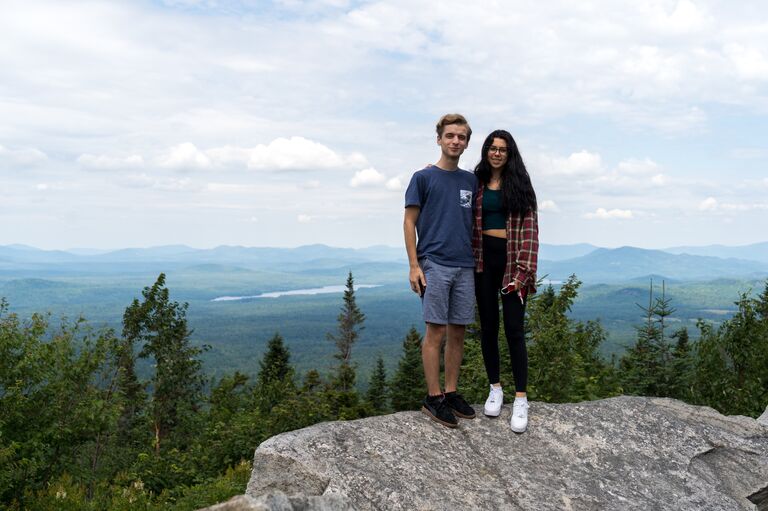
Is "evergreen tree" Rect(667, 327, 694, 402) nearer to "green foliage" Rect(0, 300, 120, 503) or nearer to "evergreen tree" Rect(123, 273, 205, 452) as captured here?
"green foliage" Rect(0, 300, 120, 503)

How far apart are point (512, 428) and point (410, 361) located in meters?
38.3

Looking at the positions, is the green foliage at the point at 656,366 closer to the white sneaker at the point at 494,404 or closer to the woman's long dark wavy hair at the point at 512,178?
the white sneaker at the point at 494,404

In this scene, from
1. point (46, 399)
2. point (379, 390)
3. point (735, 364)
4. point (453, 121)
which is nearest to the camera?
point (453, 121)

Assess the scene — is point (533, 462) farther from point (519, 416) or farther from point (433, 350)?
point (433, 350)

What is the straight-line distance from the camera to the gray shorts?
6.09m

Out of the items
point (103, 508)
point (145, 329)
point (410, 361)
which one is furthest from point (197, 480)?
point (410, 361)

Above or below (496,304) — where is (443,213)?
above

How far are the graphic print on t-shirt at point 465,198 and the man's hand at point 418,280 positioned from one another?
0.84 metres

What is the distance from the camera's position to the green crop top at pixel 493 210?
6.16 meters

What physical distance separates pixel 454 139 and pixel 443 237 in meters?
1.05

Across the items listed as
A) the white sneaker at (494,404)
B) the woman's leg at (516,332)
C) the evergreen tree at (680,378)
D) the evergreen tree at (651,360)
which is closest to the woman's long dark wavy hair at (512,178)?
the woman's leg at (516,332)

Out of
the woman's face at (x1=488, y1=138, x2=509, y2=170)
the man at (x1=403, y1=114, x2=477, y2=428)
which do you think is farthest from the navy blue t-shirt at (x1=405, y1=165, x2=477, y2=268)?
the woman's face at (x1=488, y1=138, x2=509, y2=170)

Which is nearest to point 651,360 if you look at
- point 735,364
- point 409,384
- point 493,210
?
point 735,364

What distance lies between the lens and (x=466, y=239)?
6.13m
